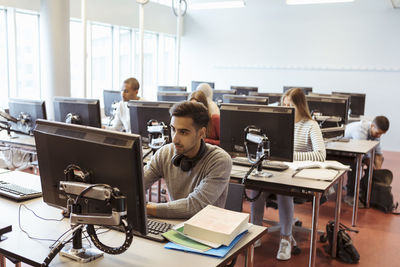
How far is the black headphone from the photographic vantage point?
2.04m

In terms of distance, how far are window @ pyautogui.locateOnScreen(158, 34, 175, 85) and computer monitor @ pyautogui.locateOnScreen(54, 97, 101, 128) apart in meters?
7.28

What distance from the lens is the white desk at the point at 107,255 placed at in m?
1.47

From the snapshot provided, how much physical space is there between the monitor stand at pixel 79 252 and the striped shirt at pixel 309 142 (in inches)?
80.0

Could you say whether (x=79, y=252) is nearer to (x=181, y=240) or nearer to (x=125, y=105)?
(x=181, y=240)

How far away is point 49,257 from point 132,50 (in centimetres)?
855

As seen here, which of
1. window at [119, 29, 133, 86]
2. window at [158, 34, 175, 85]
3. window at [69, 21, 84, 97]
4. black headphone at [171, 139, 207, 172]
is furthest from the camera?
window at [158, 34, 175, 85]

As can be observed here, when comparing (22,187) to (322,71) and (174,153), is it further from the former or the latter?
(322,71)

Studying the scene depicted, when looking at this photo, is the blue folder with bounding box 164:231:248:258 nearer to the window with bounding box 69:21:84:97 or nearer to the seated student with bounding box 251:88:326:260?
the seated student with bounding box 251:88:326:260

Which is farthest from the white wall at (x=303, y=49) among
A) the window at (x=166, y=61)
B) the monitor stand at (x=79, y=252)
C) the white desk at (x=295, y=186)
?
the monitor stand at (x=79, y=252)

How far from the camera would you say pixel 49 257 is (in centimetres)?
135

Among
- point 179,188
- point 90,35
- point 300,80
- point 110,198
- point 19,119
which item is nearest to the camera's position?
point 110,198

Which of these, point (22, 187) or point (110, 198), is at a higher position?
point (110, 198)

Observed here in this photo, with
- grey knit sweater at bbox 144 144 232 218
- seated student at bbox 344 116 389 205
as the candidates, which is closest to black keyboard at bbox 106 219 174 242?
grey knit sweater at bbox 144 144 232 218

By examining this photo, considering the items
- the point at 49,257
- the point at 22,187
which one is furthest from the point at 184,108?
the point at 22,187
